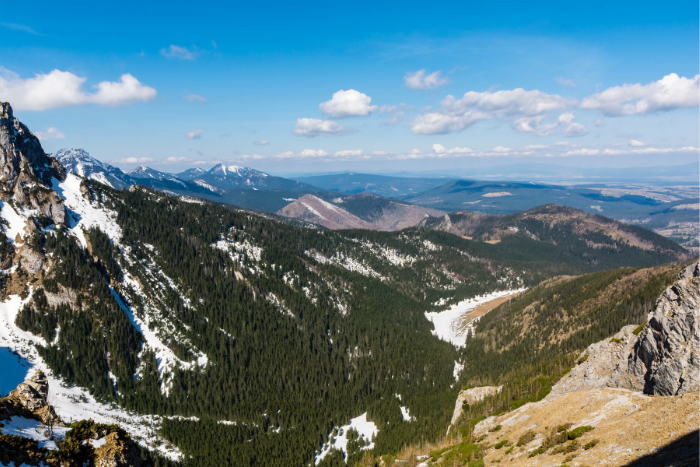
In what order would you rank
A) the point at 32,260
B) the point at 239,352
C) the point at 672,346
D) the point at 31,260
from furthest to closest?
the point at 239,352 < the point at 32,260 < the point at 31,260 < the point at 672,346

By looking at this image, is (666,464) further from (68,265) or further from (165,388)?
(68,265)

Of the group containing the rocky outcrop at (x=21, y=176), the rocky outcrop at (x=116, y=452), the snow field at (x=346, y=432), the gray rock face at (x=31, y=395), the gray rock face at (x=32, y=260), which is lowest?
the snow field at (x=346, y=432)

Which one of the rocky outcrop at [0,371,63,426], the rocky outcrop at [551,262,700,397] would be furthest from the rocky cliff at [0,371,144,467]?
the rocky outcrop at [551,262,700,397]

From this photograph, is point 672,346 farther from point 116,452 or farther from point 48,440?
point 48,440

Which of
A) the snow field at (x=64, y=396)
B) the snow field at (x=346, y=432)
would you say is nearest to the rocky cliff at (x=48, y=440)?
the snow field at (x=64, y=396)

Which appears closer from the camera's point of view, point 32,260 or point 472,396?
point 472,396

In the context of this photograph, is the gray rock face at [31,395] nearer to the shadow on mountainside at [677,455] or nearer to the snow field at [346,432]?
the snow field at [346,432]

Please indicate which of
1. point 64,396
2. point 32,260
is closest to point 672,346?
point 64,396
